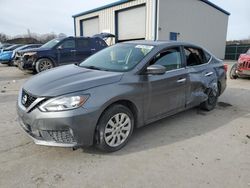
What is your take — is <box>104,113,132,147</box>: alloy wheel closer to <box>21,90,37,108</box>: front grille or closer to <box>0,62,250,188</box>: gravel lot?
<box>0,62,250,188</box>: gravel lot

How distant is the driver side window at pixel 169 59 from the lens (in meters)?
3.87

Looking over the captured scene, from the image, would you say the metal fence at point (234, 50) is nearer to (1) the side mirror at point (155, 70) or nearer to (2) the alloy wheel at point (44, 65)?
(2) the alloy wheel at point (44, 65)

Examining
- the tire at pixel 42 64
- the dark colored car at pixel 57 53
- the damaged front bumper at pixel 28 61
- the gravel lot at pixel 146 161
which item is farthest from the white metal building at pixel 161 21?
the gravel lot at pixel 146 161

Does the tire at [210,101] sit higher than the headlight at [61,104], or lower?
lower

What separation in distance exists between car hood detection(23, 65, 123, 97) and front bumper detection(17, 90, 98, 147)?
26 centimetres

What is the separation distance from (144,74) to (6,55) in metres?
14.9

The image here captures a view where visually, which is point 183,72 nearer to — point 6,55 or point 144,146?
point 144,146

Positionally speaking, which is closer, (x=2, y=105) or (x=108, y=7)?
(x=2, y=105)

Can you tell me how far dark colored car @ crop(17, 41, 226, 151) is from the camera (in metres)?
2.81

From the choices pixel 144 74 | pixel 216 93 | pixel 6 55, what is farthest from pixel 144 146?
pixel 6 55

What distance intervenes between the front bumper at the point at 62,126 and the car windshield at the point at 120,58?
1.02 metres

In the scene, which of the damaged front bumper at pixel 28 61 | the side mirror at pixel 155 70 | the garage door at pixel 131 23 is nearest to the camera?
the side mirror at pixel 155 70

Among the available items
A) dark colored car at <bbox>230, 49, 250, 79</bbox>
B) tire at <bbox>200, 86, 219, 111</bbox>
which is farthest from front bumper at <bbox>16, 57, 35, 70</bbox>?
dark colored car at <bbox>230, 49, 250, 79</bbox>

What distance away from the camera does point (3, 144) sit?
342 cm
